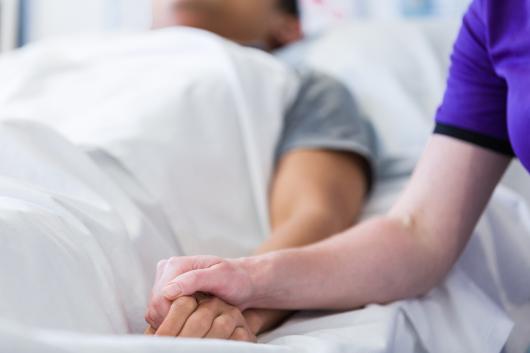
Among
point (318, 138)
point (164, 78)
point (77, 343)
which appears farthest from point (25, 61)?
point (77, 343)

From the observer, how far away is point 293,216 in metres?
1.16

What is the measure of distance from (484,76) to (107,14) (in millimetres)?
1565

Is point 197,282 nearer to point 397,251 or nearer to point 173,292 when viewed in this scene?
point 173,292

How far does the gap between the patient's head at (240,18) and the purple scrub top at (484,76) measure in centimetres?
91

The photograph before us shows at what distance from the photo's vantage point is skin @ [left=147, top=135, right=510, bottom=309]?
2.78ft

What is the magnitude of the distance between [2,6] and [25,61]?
0.86m

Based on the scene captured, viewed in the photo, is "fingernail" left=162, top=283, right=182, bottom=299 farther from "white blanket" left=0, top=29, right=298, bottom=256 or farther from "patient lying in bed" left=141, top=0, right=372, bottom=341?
"white blanket" left=0, top=29, right=298, bottom=256

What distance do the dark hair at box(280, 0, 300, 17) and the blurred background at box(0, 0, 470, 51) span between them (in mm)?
76

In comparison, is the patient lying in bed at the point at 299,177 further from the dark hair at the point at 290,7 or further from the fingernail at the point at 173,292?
the dark hair at the point at 290,7

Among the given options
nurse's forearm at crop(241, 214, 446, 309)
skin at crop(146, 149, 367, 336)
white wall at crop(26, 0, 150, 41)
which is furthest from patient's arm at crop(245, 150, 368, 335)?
white wall at crop(26, 0, 150, 41)

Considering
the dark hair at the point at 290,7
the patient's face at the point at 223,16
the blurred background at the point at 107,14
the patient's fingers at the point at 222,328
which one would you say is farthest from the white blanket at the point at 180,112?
the blurred background at the point at 107,14

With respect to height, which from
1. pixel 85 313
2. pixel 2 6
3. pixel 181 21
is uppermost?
pixel 85 313

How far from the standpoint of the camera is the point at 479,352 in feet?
2.88

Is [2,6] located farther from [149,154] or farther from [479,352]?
[479,352]
